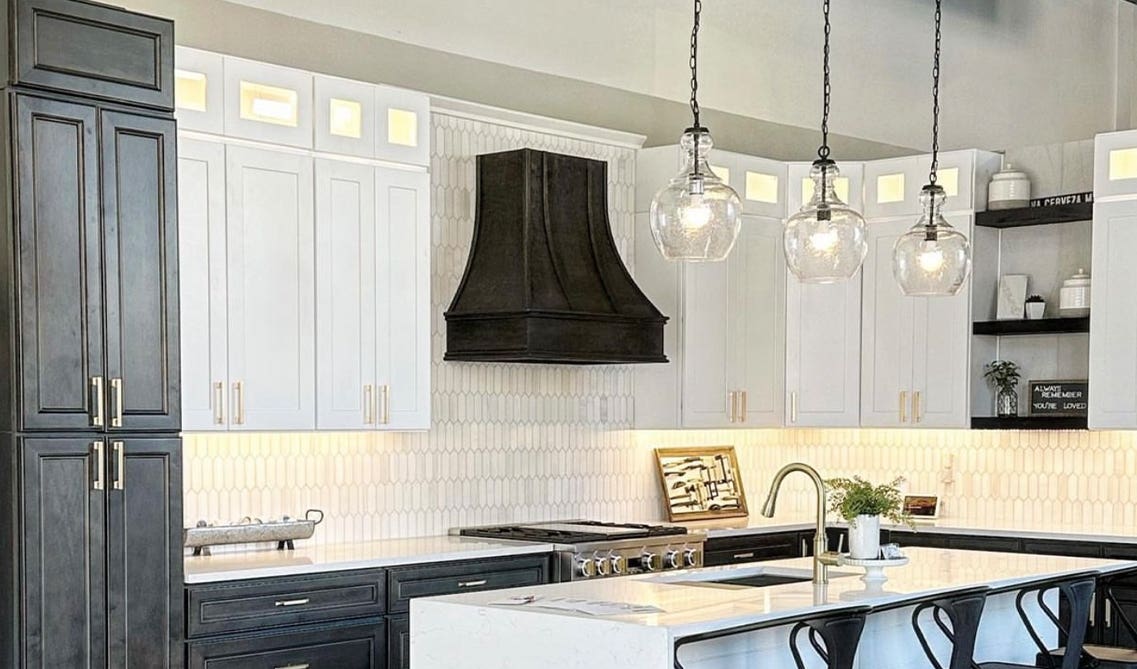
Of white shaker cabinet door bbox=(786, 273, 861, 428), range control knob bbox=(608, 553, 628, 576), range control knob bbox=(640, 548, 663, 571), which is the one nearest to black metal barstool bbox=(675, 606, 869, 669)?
range control knob bbox=(608, 553, 628, 576)

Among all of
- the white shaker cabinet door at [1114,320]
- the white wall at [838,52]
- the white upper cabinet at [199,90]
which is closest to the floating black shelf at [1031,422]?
the white shaker cabinet door at [1114,320]

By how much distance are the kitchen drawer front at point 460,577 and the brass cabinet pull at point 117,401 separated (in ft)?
4.55

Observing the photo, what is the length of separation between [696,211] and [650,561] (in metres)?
2.72

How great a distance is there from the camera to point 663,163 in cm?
805

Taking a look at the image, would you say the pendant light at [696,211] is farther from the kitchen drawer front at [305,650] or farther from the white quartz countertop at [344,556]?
the kitchen drawer front at [305,650]

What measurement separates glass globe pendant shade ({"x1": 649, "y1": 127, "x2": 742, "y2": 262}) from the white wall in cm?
241

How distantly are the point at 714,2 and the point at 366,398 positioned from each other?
3.35 m

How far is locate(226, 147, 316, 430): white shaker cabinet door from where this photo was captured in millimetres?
6059

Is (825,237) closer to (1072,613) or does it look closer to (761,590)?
(761,590)

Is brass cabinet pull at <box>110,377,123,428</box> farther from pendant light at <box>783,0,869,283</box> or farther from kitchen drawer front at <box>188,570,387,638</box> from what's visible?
pendant light at <box>783,0,869,283</box>

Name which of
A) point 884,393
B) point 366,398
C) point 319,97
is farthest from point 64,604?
point 884,393

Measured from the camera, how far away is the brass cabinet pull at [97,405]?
530 centimetres

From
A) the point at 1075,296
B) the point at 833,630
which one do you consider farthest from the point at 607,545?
the point at 1075,296

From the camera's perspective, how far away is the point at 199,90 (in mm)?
5949
